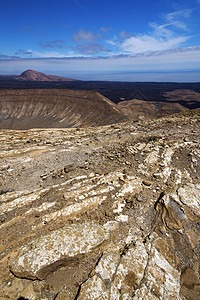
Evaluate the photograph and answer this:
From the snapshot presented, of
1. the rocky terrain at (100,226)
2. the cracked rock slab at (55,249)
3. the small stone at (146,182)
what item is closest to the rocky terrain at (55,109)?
the rocky terrain at (100,226)

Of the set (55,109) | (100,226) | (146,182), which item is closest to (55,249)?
(100,226)

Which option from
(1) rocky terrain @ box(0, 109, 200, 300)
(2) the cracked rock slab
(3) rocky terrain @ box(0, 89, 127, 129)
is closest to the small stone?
(1) rocky terrain @ box(0, 109, 200, 300)

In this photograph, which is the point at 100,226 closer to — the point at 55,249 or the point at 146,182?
the point at 55,249

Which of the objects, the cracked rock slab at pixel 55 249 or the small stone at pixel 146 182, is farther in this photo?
the small stone at pixel 146 182

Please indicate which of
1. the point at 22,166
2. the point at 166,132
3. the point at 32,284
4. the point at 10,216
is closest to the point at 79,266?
the point at 32,284

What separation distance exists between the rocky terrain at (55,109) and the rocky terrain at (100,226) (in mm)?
36774

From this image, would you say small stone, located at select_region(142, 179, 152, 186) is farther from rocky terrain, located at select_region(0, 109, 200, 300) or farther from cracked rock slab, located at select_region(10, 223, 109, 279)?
cracked rock slab, located at select_region(10, 223, 109, 279)

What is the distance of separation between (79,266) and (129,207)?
2558mm

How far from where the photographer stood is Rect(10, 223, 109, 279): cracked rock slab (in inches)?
157

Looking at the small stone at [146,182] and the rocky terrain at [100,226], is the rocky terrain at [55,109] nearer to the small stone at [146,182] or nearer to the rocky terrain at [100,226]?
the rocky terrain at [100,226]

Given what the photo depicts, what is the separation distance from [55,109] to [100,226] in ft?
182

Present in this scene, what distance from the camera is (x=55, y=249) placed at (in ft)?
14.4

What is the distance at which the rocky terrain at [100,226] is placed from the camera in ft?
12.9

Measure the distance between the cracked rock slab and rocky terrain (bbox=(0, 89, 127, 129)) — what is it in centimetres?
4024
